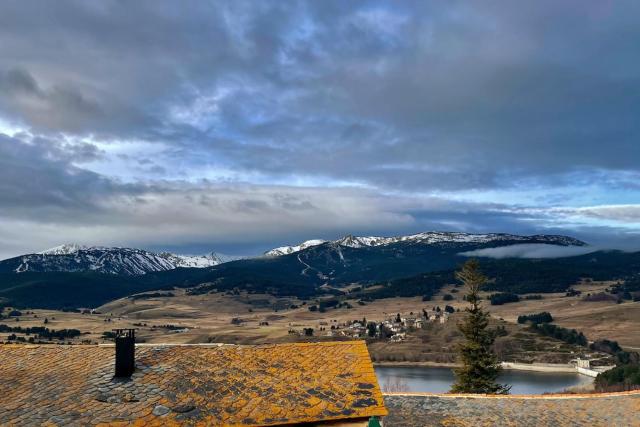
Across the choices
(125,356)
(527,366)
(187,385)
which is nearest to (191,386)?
(187,385)

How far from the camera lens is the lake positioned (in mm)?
111994

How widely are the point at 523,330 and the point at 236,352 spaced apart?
198675 mm

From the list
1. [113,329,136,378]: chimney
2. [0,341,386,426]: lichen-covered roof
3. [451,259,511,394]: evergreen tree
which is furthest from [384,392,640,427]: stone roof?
[451,259,511,394]: evergreen tree

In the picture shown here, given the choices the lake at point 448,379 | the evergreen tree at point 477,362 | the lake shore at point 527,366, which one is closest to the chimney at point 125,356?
the evergreen tree at point 477,362

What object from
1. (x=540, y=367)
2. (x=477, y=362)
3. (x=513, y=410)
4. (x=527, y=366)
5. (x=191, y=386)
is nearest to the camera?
(x=191, y=386)

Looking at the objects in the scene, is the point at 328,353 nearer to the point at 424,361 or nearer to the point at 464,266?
the point at 464,266

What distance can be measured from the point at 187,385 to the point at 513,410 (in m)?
18.7

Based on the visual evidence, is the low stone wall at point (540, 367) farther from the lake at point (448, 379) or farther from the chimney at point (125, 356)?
the chimney at point (125, 356)

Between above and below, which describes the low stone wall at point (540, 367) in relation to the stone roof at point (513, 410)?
below

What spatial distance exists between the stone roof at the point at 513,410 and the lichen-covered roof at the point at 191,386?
30.3 ft

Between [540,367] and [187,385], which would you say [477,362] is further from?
[540,367]

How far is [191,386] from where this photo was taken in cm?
1803

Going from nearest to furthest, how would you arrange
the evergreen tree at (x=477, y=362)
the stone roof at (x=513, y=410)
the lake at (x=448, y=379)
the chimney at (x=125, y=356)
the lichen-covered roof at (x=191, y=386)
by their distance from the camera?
1. the lichen-covered roof at (x=191, y=386)
2. the chimney at (x=125, y=356)
3. the stone roof at (x=513, y=410)
4. the evergreen tree at (x=477, y=362)
5. the lake at (x=448, y=379)

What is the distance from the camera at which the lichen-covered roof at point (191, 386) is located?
16.6 m
